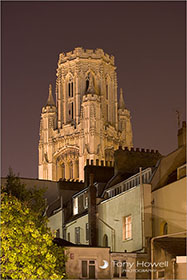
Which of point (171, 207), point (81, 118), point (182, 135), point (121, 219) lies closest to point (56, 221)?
point (121, 219)

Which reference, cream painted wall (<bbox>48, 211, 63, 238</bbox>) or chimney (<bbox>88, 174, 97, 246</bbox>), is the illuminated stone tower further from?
chimney (<bbox>88, 174, 97, 246</bbox>)

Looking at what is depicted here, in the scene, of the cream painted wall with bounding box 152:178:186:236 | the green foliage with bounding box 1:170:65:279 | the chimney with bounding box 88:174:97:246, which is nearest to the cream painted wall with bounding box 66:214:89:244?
the chimney with bounding box 88:174:97:246

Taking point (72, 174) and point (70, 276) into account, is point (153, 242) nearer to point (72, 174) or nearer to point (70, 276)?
point (70, 276)

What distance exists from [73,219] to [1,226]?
987 inches

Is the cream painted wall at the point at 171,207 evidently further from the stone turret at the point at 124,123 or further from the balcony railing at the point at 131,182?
the stone turret at the point at 124,123

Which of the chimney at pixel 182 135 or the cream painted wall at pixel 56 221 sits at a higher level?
the chimney at pixel 182 135

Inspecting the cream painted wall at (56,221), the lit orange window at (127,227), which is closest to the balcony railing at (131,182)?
the lit orange window at (127,227)

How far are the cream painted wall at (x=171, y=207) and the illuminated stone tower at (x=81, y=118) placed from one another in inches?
4579

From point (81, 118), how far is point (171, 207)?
13257cm

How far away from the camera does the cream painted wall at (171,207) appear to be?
4662 centimetres

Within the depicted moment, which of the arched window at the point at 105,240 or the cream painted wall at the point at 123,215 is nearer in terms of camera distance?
the cream painted wall at the point at 123,215

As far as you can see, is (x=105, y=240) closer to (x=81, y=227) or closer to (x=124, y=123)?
(x=81, y=227)

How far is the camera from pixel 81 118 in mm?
179875

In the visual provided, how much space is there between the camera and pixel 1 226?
37.1 m
